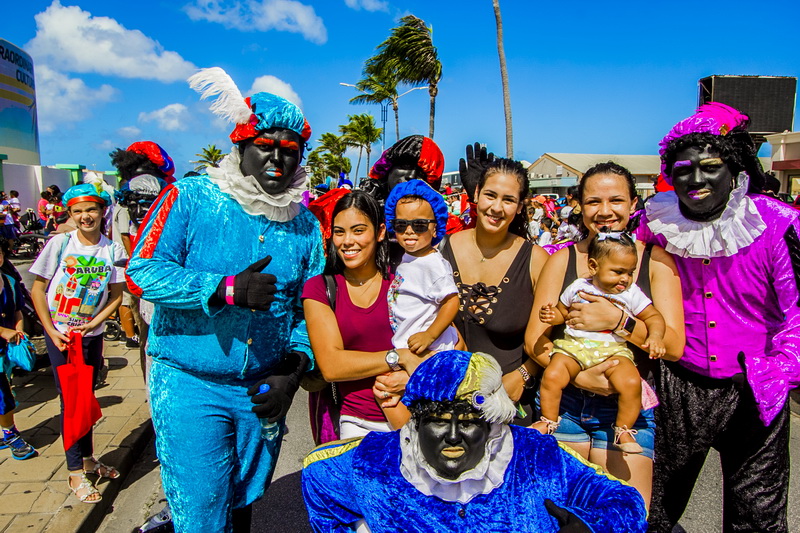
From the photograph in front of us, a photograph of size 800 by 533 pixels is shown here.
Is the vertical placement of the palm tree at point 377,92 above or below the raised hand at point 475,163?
above

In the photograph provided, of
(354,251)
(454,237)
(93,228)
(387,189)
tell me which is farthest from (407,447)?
(93,228)

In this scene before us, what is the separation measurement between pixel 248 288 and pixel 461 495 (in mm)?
1092

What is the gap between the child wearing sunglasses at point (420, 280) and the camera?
235cm

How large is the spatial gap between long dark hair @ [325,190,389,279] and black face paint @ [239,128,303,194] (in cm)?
29

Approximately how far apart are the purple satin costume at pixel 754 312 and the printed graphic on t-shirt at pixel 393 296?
1307 millimetres

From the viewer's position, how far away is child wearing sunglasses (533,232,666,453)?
7.04 feet

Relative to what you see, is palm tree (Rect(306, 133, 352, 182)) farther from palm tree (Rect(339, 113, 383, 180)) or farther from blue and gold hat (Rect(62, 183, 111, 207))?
blue and gold hat (Rect(62, 183, 111, 207))

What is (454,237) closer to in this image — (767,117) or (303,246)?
(303,246)

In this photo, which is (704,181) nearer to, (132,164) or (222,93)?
(222,93)

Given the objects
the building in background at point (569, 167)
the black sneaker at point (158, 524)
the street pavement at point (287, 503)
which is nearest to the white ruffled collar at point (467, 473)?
the street pavement at point (287, 503)

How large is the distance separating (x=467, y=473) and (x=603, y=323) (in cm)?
92

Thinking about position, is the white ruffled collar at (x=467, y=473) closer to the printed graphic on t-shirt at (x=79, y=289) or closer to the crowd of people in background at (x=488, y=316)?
the crowd of people in background at (x=488, y=316)

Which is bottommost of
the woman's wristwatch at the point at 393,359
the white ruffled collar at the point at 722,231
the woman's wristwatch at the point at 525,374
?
the woman's wristwatch at the point at 525,374

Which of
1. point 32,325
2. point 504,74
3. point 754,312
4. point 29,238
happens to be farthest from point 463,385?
point 29,238
